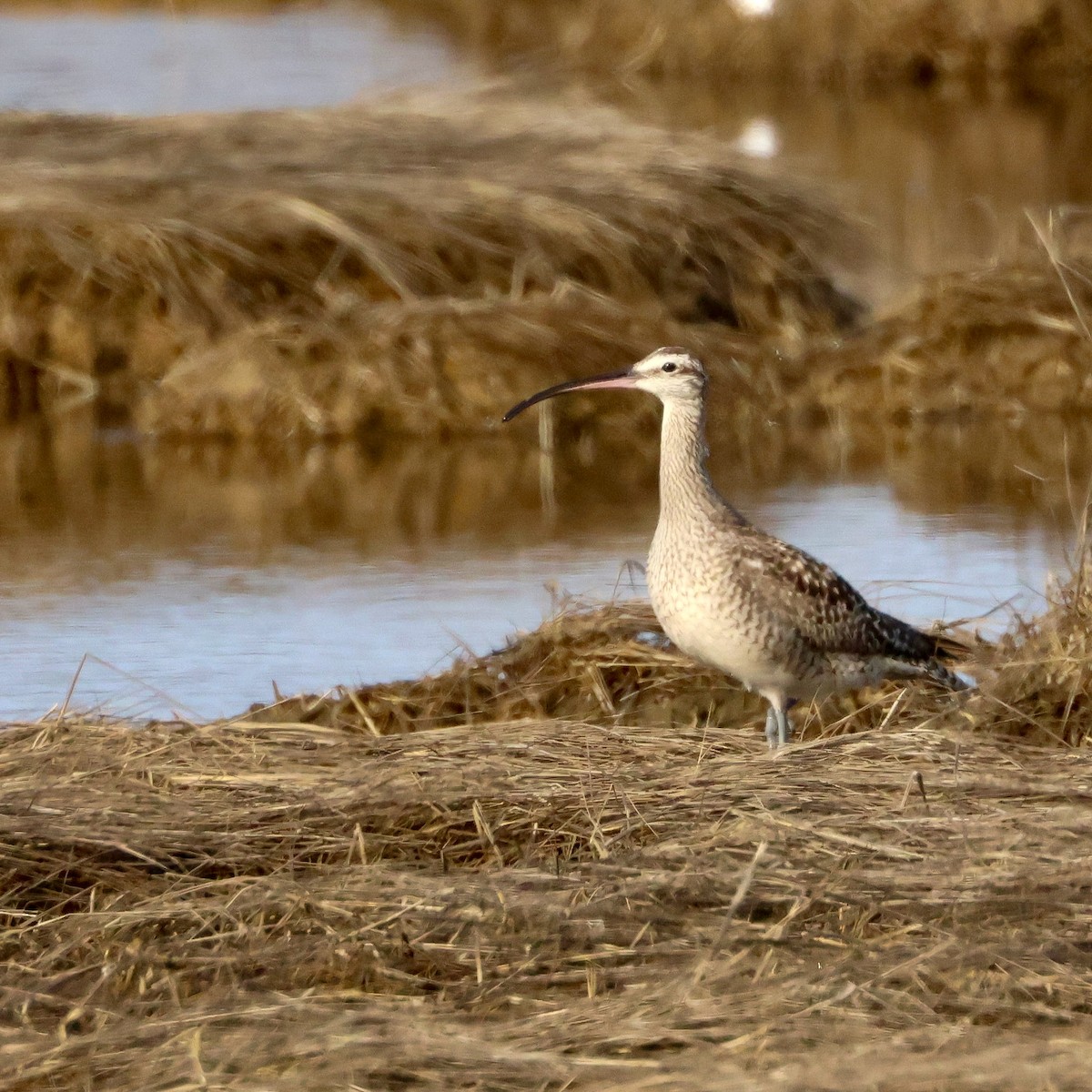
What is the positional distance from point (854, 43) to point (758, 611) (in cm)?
1829

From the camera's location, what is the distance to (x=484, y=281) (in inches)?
410

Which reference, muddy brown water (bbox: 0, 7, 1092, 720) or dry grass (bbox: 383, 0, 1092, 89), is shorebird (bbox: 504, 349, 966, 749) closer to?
muddy brown water (bbox: 0, 7, 1092, 720)

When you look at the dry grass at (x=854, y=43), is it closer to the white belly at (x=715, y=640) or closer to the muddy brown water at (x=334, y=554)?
the muddy brown water at (x=334, y=554)

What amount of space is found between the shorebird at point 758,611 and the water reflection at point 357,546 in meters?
0.37

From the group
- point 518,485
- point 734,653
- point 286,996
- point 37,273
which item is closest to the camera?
point 286,996

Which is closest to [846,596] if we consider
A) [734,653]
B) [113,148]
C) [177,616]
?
[734,653]

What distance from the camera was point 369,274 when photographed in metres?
10.4

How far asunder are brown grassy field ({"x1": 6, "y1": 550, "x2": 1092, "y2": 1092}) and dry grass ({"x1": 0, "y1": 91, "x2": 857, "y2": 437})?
4601mm

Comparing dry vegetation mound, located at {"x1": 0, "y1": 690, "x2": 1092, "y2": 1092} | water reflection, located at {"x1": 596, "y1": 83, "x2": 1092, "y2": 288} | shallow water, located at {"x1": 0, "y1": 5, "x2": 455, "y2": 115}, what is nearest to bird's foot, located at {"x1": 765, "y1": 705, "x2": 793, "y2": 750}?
dry vegetation mound, located at {"x1": 0, "y1": 690, "x2": 1092, "y2": 1092}

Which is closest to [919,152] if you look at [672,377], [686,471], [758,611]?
[672,377]

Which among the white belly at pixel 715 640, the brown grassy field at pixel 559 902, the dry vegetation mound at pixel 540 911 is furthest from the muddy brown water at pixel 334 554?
the dry vegetation mound at pixel 540 911

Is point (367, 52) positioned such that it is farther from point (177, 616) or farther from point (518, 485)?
point (177, 616)

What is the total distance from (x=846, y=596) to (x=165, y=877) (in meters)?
2.12

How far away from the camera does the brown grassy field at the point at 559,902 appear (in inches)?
133
